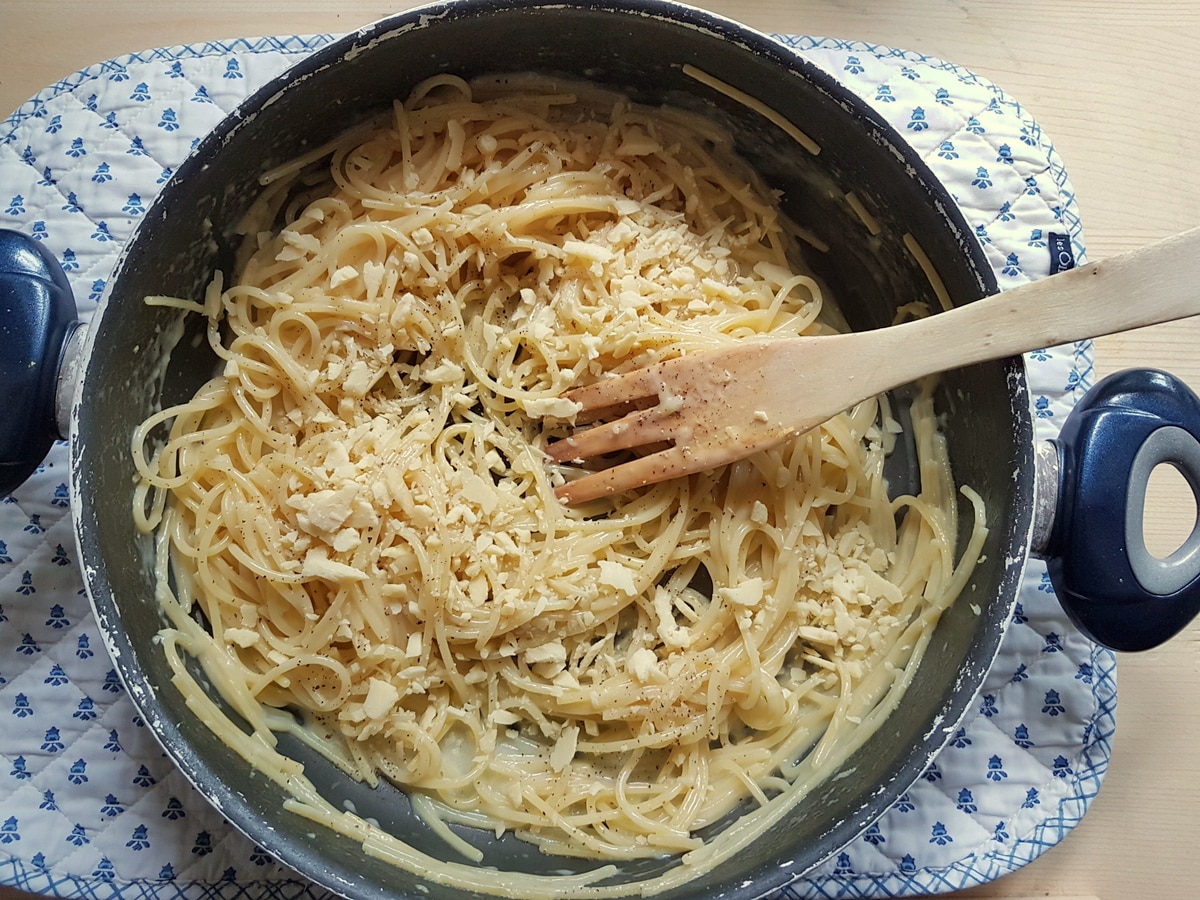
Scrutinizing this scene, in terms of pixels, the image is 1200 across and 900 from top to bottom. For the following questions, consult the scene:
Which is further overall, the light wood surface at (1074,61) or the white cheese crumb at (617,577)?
the light wood surface at (1074,61)

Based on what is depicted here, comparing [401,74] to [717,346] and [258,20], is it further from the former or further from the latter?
[717,346]

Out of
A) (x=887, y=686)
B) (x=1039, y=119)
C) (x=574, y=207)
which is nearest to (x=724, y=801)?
(x=887, y=686)

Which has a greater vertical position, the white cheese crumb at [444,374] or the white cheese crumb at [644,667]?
the white cheese crumb at [444,374]

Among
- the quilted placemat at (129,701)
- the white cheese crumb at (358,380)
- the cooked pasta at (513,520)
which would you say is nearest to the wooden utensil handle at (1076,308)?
the quilted placemat at (129,701)

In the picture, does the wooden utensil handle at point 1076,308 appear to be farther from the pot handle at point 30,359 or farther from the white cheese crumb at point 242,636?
the pot handle at point 30,359

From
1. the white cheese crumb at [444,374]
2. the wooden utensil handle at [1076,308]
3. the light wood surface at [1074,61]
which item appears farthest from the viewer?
the light wood surface at [1074,61]

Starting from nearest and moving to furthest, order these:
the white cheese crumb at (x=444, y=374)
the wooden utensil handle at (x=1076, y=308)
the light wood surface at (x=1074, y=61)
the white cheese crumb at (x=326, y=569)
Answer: the wooden utensil handle at (x=1076, y=308) < the white cheese crumb at (x=326, y=569) < the white cheese crumb at (x=444, y=374) < the light wood surface at (x=1074, y=61)
